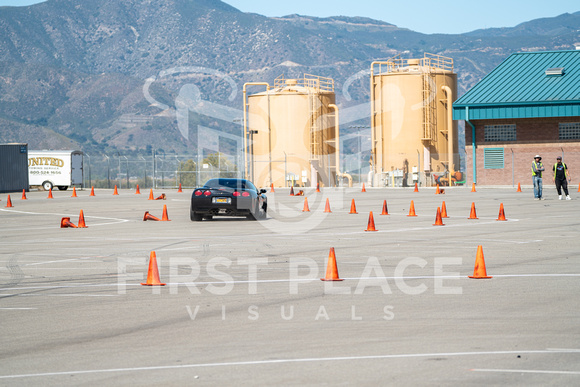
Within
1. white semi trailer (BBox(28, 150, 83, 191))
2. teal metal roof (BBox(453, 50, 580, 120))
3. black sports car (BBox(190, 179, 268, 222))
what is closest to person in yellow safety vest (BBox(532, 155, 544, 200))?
black sports car (BBox(190, 179, 268, 222))

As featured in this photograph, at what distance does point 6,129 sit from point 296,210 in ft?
561

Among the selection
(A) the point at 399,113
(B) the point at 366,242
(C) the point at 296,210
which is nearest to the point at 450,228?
(B) the point at 366,242

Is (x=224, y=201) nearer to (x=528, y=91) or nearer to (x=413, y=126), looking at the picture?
(x=528, y=91)

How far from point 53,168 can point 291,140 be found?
706 inches

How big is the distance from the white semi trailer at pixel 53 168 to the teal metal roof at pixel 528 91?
27131 millimetres

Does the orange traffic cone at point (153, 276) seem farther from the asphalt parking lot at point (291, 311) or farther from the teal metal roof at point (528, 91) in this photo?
the teal metal roof at point (528, 91)

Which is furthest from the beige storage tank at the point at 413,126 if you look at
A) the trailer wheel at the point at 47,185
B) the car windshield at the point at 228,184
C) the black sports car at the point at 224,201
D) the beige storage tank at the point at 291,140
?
the black sports car at the point at 224,201

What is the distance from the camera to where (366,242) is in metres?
17.8

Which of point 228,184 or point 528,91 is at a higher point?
point 528,91

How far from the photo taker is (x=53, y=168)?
5931 cm

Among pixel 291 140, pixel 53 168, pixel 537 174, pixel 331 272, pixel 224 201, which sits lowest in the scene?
pixel 331 272

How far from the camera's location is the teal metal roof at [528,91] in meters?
51.2

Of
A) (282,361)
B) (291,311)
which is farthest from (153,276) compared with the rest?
(282,361)

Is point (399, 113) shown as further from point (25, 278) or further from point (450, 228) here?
point (25, 278)
